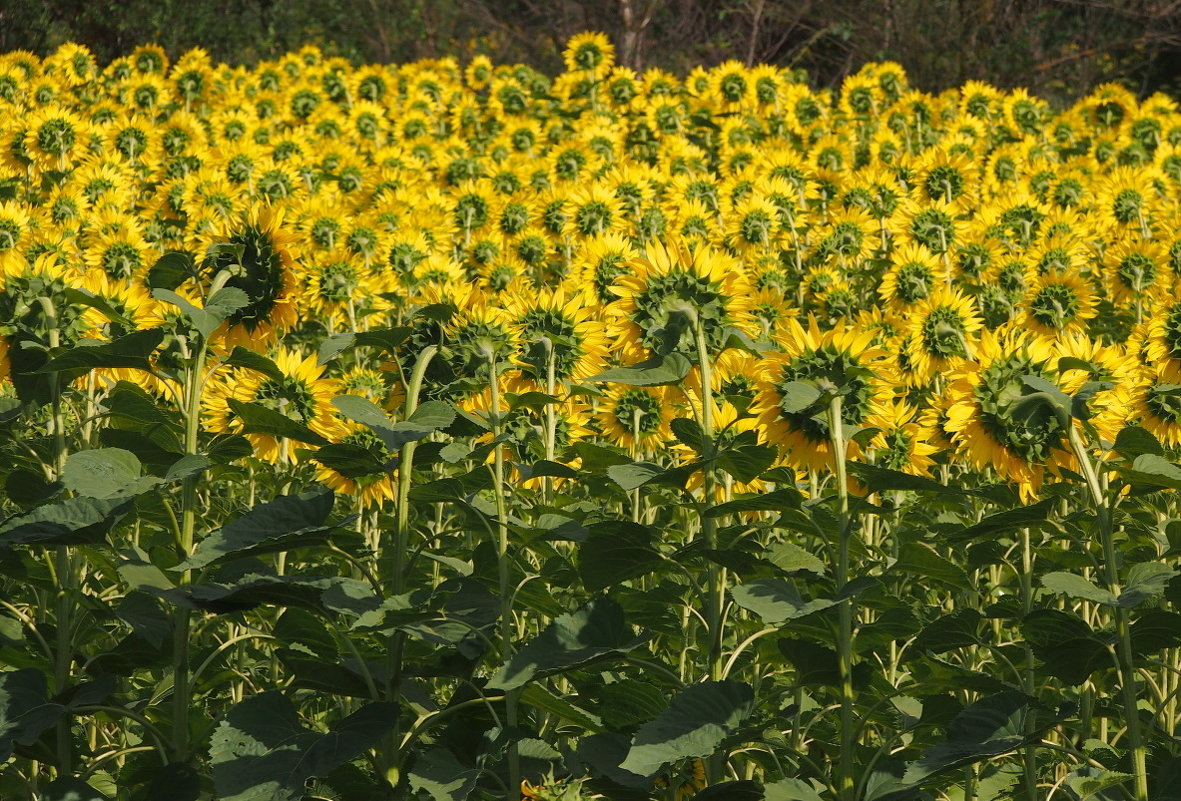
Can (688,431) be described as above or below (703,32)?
below

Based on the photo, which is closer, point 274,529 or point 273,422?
point 274,529

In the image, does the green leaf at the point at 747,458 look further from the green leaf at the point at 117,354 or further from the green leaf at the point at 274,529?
the green leaf at the point at 117,354

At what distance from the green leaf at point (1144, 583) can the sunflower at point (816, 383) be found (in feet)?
1.53

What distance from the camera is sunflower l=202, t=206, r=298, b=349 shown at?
2465 millimetres

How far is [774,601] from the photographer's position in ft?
5.95

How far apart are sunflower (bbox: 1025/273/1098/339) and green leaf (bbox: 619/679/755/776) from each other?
7.91 ft

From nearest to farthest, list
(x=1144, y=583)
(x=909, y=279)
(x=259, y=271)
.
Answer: (x=1144, y=583)
(x=259, y=271)
(x=909, y=279)

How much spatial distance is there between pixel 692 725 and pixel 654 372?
22.3 inches

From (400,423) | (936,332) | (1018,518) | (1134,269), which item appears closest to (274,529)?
(400,423)

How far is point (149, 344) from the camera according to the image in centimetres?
204

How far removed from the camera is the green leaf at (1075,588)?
5.96 feet

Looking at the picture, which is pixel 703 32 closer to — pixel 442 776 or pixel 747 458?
pixel 747 458

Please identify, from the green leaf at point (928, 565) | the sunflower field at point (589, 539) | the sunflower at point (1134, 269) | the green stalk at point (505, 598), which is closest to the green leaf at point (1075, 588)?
the sunflower field at point (589, 539)

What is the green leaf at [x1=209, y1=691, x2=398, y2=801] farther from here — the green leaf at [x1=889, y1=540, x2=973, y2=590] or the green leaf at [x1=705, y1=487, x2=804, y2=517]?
the green leaf at [x1=889, y1=540, x2=973, y2=590]
